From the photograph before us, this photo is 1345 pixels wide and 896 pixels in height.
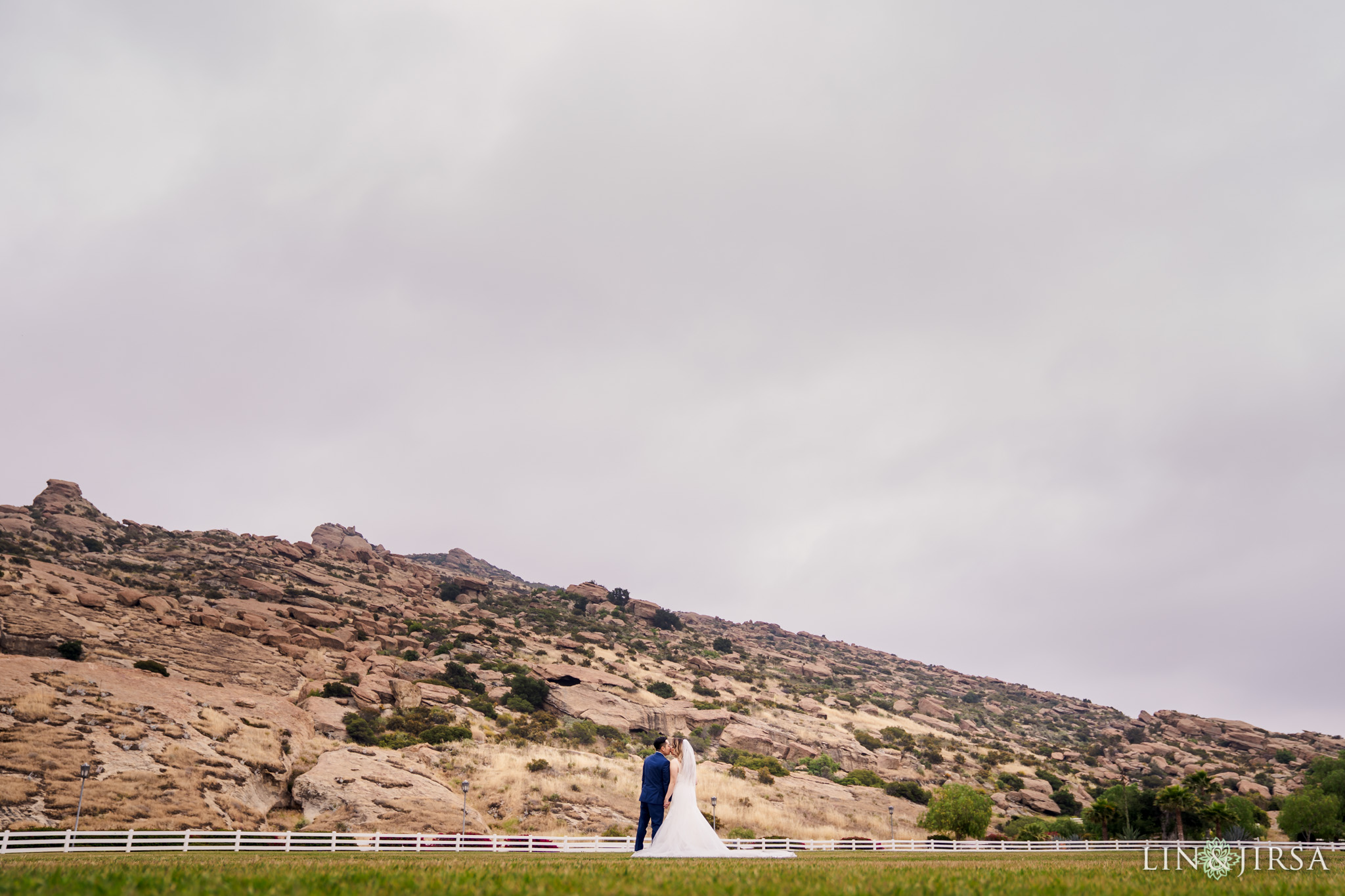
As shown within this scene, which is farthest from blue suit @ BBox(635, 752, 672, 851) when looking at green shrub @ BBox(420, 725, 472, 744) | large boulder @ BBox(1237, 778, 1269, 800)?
large boulder @ BBox(1237, 778, 1269, 800)

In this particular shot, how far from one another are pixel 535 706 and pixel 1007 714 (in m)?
95.9

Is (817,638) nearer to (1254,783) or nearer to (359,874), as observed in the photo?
(1254,783)

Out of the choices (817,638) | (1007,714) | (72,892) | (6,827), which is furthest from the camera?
(817,638)

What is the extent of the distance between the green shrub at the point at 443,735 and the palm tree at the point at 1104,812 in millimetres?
46391

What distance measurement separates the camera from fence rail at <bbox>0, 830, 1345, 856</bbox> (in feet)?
82.6

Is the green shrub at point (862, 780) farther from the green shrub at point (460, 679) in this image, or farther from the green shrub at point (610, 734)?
the green shrub at point (460, 679)

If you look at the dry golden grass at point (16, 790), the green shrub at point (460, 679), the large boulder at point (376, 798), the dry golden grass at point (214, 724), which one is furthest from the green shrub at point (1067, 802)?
the dry golden grass at point (16, 790)

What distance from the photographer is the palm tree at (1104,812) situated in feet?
→ 168

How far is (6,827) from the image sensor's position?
2997 cm

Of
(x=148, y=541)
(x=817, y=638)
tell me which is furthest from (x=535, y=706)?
(x=817, y=638)

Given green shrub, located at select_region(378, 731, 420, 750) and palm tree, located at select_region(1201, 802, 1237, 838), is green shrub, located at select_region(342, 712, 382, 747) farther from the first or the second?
palm tree, located at select_region(1201, 802, 1237, 838)

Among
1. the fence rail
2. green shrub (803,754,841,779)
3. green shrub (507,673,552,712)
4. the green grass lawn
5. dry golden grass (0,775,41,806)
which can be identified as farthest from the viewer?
green shrub (507,673,552,712)

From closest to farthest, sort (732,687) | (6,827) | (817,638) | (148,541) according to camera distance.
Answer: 1. (6,827)
2. (732,687)
3. (148,541)
4. (817,638)

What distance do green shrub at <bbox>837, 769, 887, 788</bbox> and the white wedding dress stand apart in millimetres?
52066
